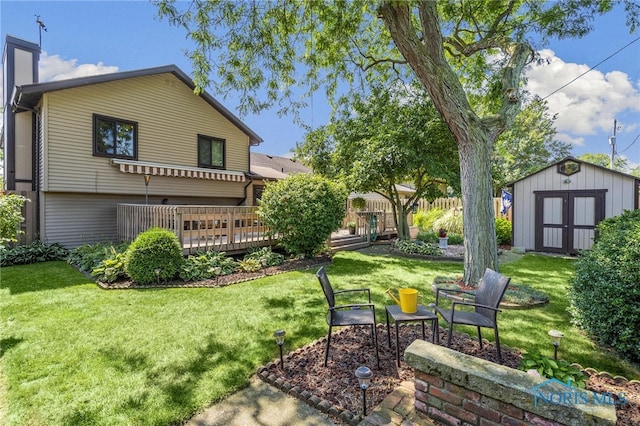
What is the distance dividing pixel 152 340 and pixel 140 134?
1005cm

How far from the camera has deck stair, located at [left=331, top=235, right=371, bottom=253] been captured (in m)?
12.4

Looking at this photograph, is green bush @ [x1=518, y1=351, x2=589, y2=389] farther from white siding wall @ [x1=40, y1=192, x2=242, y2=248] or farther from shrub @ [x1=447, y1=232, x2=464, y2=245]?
white siding wall @ [x1=40, y1=192, x2=242, y2=248]

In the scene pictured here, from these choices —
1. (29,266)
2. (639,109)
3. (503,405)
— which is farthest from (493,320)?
(639,109)

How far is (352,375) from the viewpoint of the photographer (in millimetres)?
3219

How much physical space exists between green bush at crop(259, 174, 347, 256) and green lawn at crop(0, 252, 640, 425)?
6.49 feet

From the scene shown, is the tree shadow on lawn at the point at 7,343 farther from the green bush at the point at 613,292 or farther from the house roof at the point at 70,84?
the house roof at the point at 70,84

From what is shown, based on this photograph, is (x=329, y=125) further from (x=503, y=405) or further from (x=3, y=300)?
(x=503, y=405)

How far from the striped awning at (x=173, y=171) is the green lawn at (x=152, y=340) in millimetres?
4684

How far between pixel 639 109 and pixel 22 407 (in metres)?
18.1

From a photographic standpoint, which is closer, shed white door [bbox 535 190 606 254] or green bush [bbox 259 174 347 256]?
green bush [bbox 259 174 347 256]

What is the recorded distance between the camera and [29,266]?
28.5 ft

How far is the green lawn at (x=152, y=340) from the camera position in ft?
9.50

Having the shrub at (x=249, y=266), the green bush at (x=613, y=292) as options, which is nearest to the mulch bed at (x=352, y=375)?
Result: the green bush at (x=613, y=292)

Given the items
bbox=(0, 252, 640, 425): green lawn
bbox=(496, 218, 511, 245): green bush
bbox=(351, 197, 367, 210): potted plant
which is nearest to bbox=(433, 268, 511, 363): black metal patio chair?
bbox=(0, 252, 640, 425): green lawn
